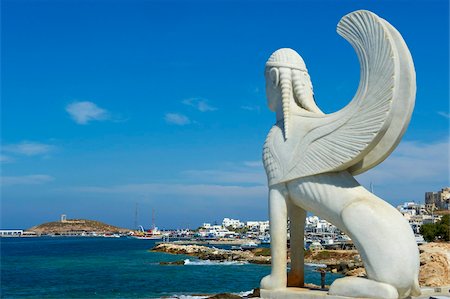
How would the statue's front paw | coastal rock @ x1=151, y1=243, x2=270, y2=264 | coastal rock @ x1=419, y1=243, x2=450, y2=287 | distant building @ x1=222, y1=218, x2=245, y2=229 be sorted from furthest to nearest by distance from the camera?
1. distant building @ x1=222, y1=218, x2=245, y2=229
2. coastal rock @ x1=151, y1=243, x2=270, y2=264
3. coastal rock @ x1=419, y1=243, x2=450, y2=287
4. the statue's front paw

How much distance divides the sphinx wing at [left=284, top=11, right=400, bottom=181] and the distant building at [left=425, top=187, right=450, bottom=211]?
99.2 meters

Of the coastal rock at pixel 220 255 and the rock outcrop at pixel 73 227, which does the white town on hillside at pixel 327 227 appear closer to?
the coastal rock at pixel 220 255

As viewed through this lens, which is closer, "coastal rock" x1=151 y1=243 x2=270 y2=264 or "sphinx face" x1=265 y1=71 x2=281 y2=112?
"sphinx face" x1=265 y1=71 x2=281 y2=112

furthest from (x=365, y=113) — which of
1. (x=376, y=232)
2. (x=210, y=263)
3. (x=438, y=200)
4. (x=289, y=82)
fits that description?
(x=438, y=200)

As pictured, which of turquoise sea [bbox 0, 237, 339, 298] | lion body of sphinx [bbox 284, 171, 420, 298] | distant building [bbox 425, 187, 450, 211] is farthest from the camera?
distant building [bbox 425, 187, 450, 211]

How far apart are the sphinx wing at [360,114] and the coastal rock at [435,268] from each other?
1383 centimetres

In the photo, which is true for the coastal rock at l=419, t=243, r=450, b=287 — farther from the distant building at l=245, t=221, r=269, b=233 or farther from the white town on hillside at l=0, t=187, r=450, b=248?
the distant building at l=245, t=221, r=269, b=233

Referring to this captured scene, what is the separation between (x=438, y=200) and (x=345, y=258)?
6768 cm

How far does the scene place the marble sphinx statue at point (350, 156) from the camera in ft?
23.0

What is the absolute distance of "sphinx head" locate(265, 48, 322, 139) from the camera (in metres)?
8.29

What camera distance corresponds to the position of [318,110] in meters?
8.33

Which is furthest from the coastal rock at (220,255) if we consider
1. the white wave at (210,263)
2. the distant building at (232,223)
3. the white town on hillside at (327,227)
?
the distant building at (232,223)

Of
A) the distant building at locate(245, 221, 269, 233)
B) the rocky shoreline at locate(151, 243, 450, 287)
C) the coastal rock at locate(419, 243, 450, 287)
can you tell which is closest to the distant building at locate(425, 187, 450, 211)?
the distant building at locate(245, 221, 269, 233)

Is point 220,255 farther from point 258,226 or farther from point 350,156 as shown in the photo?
point 258,226
